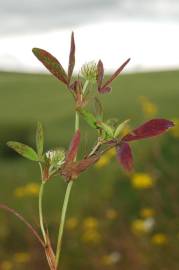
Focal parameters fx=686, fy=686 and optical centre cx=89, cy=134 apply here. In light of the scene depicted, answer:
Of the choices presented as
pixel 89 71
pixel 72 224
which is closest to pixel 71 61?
pixel 89 71

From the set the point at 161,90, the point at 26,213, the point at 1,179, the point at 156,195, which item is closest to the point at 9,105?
the point at 161,90

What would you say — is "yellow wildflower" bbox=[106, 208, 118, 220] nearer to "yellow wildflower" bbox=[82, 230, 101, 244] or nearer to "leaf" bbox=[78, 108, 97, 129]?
"yellow wildflower" bbox=[82, 230, 101, 244]

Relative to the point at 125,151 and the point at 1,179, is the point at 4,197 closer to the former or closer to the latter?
the point at 1,179

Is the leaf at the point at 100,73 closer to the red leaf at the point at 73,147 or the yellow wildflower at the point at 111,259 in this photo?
the red leaf at the point at 73,147

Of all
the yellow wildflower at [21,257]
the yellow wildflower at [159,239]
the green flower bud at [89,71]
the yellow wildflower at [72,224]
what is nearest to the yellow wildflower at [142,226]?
the yellow wildflower at [159,239]

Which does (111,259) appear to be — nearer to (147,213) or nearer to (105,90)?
(147,213)
